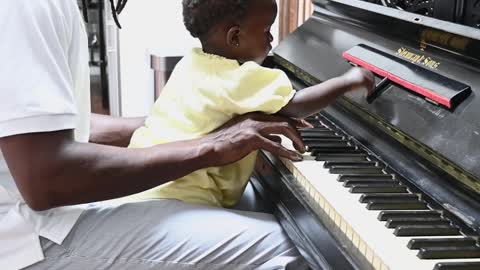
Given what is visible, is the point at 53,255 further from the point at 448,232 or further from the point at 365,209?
the point at 448,232

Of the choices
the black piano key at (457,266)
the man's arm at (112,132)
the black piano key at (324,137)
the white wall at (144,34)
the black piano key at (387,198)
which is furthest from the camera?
the white wall at (144,34)

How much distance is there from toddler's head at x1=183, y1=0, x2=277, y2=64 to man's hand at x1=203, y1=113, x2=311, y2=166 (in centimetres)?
20

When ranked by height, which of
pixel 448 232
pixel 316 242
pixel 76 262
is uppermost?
pixel 448 232

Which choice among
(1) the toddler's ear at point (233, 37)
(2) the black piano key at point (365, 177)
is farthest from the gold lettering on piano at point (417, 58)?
(1) the toddler's ear at point (233, 37)

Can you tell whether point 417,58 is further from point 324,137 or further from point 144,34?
point 144,34

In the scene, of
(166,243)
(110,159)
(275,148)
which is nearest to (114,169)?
(110,159)

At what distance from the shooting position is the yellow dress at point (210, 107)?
1.26m

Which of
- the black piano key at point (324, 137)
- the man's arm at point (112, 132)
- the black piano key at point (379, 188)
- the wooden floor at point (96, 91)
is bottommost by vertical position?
the wooden floor at point (96, 91)

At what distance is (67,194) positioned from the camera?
1109 mm

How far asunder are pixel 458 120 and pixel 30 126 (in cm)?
69

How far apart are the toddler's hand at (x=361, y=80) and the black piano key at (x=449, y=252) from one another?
0.50m

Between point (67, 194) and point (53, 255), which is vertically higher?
point (67, 194)

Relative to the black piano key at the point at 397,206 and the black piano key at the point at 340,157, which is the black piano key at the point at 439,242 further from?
the black piano key at the point at 340,157

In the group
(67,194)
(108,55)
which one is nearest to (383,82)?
(67,194)
